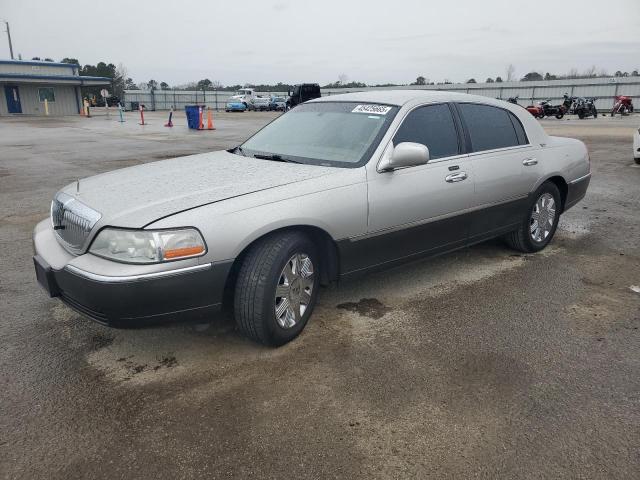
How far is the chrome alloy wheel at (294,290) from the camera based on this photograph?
10.3ft

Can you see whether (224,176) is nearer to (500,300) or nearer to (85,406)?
(85,406)

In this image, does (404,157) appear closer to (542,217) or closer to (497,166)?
(497,166)

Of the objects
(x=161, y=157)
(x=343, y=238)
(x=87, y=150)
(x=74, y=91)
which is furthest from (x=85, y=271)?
(x=74, y=91)

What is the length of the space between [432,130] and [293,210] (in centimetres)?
158

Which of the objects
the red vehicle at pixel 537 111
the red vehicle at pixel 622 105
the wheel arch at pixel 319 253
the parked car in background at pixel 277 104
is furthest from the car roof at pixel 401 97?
the parked car in background at pixel 277 104

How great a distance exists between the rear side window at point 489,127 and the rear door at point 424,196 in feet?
0.64

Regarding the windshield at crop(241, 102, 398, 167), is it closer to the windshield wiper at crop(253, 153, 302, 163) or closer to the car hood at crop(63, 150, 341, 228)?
the windshield wiper at crop(253, 153, 302, 163)

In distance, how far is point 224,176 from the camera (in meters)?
3.37

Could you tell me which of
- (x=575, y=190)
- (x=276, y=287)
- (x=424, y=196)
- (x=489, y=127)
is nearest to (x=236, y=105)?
(x=575, y=190)

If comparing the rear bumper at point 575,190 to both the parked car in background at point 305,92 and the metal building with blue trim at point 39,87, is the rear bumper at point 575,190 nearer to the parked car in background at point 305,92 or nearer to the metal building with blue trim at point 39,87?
the parked car in background at point 305,92

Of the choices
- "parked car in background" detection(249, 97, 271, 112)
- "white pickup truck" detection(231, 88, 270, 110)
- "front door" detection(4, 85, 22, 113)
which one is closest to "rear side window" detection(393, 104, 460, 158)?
"front door" detection(4, 85, 22, 113)

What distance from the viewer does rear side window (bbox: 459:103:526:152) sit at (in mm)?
4348

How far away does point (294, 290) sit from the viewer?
3.24m

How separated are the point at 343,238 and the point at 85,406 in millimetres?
1801
